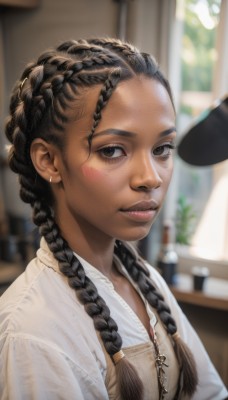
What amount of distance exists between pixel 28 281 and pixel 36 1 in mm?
1485

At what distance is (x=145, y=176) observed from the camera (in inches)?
26.8

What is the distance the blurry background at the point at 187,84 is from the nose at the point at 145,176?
0.99 metres

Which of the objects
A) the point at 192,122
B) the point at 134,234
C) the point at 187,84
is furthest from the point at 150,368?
the point at 187,84

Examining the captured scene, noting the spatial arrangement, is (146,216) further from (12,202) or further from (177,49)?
(12,202)

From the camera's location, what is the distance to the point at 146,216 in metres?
0.70

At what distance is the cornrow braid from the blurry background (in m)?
0.76

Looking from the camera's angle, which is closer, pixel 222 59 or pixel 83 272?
pixel 83 272

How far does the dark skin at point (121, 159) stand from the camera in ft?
2.22

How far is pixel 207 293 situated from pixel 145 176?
1042 millimetres

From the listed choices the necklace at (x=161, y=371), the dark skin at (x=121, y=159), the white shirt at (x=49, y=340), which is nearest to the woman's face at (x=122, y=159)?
the dark skin at (x=121, y=159)

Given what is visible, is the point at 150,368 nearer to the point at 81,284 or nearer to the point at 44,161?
the point at 81,284

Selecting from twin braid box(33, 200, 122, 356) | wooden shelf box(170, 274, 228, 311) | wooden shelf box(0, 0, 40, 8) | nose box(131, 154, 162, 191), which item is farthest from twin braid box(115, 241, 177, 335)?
wooden shelf box(0, 0, 40, 8)

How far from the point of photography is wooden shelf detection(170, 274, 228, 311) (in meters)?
1.59

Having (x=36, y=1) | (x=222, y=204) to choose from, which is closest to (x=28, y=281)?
(x=222, y=204)
